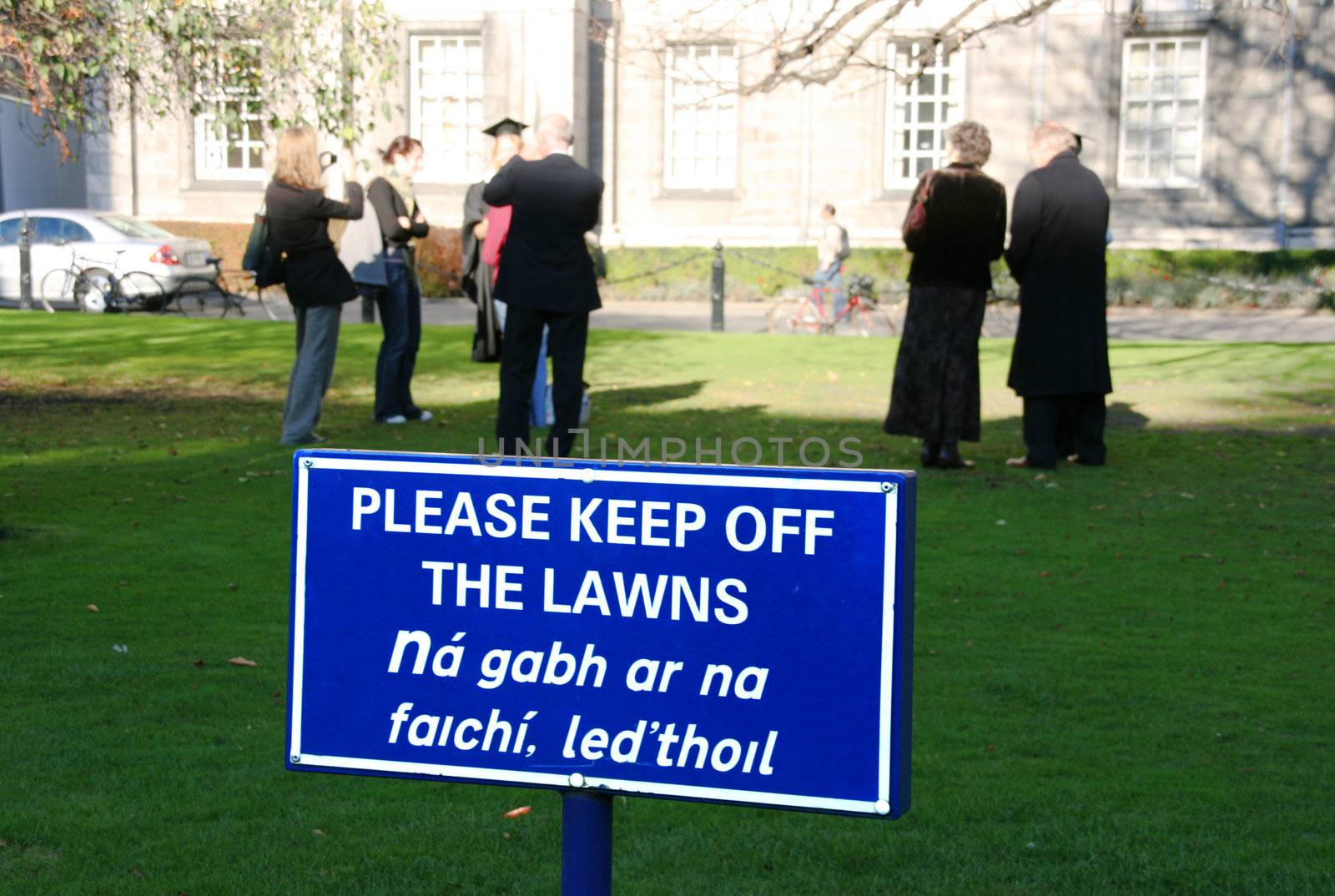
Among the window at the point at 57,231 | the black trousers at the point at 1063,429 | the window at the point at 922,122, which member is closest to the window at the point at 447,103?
the window at the point at 922,122

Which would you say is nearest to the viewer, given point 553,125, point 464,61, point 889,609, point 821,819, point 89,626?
point 889,609

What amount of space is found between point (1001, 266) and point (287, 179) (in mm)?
19065

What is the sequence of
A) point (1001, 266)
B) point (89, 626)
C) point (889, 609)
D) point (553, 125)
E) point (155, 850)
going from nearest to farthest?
point (889, 609) → point (155, 850) → point (89, 626) → point (553, 125) → point (1001, 266)

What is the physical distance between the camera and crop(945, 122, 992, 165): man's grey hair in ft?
31.0

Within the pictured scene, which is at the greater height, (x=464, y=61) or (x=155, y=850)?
(x=464, y=61)

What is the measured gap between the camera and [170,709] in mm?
4766

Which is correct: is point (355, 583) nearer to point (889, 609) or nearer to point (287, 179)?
point (889, 609)

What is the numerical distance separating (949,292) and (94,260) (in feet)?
56.9

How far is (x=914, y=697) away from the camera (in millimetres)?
4812

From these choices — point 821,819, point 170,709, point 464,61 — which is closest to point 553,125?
point 170,709

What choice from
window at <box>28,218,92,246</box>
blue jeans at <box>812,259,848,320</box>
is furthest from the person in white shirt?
window at <box>28,218,92,246</box>

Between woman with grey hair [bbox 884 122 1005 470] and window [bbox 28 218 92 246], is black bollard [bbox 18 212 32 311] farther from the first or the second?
woman with grey hair [bbox 884 122 1005 470]

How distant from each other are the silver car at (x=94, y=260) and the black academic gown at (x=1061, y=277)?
52.7 feet

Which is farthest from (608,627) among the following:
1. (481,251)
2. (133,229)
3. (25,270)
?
(133,229)
